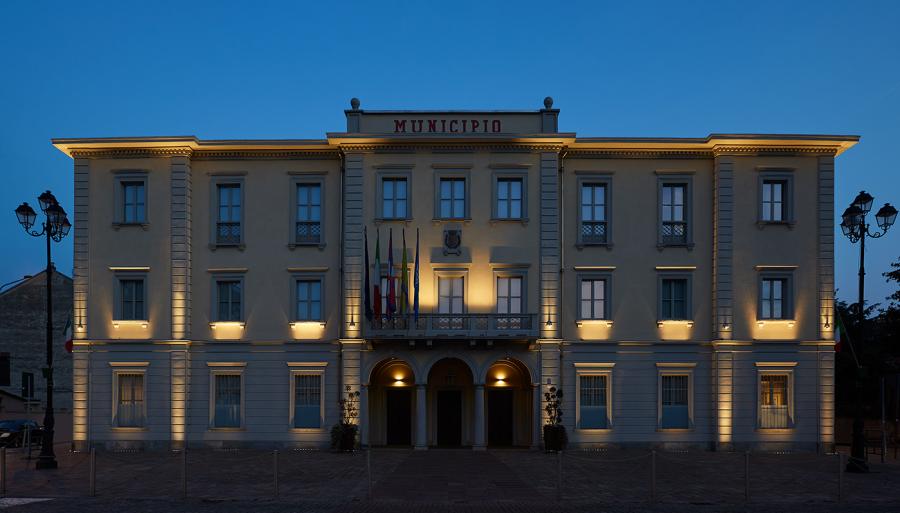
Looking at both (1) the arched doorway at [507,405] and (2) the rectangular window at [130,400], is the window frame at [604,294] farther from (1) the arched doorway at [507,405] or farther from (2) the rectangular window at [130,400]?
(2) the rectangular window at [130,400]

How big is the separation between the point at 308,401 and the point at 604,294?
12.7 metres

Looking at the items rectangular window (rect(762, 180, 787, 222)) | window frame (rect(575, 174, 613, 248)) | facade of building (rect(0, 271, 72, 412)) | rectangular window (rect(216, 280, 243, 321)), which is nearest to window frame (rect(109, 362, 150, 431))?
rectangular window (rect(216, 280, 243, 321))

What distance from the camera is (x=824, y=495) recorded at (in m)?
17.5

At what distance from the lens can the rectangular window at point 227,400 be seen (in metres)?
27.8

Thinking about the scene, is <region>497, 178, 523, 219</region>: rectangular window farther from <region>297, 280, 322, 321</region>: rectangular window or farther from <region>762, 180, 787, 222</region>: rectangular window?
<region>762, 180, 787, 222</region>: rectangular window

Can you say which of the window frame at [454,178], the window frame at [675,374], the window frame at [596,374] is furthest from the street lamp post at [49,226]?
the window frame at [675,374]

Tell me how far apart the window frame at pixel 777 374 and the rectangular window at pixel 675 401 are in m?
2.63

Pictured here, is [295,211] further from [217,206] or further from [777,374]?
[777,374]

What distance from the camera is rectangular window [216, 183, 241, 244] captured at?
93.1 ft

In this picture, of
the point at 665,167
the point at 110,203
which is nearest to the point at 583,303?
the point at 665,167

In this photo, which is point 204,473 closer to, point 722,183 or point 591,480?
point 591,480

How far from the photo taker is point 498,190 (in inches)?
1099

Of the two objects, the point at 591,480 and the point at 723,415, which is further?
the point at 723,415

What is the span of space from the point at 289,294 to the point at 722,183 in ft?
59.0
